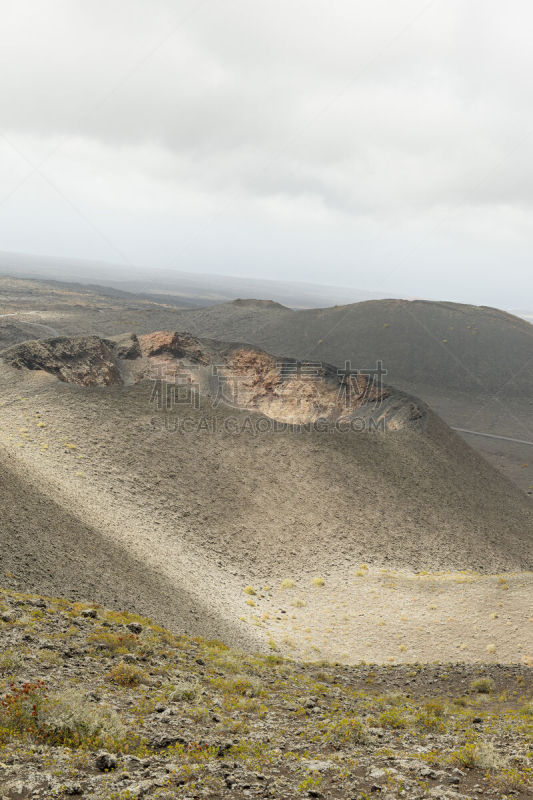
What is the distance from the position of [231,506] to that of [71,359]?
19.0m

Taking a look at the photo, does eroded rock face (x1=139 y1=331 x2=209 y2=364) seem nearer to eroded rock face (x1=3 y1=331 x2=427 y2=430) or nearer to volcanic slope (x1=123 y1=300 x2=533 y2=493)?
eroded rock face (x1=3 y1=331 x2=427 y2=430)

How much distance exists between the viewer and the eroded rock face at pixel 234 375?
33375 millimetres

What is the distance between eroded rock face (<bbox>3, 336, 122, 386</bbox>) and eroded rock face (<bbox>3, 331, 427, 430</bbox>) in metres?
0.07

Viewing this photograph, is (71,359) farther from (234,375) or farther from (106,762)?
(106,762)

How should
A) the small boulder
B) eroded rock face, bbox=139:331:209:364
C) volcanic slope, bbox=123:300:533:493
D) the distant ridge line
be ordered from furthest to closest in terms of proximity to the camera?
1. volcanic slope, bbox=123:300:533:493
2. the distant ridge line
3. eroded rock face, bbox=139:331:209:364
4. the small boulder

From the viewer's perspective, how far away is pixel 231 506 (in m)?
22.7

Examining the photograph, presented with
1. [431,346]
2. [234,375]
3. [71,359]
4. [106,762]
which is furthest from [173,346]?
[431,346]

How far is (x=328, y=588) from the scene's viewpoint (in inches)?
752

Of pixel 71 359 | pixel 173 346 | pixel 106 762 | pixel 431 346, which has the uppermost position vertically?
pixel 431 346

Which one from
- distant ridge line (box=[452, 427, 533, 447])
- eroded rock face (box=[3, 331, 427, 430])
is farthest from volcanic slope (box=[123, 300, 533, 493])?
eroded rock face (box=[3, 331, 427, 430])

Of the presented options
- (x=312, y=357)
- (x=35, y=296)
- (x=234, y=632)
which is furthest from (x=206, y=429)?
(x=35, y=296)

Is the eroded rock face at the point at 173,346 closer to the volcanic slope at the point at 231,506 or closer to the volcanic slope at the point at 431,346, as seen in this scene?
the volcanic slope at the point at 231,506

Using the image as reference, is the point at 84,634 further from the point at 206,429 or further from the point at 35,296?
the point at 35,296

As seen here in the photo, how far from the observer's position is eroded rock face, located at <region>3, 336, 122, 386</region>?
1210 inches
